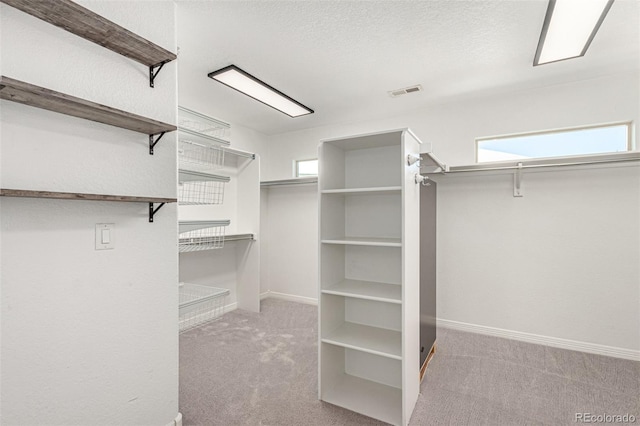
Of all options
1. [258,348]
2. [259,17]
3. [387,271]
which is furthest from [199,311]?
[259,17]

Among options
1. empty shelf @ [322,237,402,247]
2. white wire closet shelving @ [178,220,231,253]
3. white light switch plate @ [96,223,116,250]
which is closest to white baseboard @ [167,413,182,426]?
white light switch plate @ [96,223,116,250]

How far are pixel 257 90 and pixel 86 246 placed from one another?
2122 mm

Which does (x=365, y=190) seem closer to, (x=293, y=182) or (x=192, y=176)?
(x=192, y=176)

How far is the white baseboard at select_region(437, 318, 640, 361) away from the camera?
8.75ft

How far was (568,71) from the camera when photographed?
8.59ft

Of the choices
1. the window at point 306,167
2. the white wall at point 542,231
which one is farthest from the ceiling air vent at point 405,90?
the window at point 306,167

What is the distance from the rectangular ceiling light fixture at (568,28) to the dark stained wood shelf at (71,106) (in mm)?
2380

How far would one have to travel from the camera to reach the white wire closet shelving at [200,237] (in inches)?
94.2

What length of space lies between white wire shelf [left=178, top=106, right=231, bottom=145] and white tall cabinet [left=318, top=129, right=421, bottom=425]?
1243 millimetres

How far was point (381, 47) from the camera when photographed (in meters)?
2.25

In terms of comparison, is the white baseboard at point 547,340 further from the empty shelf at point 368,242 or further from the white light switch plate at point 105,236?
the white light switch plate at point 105,236

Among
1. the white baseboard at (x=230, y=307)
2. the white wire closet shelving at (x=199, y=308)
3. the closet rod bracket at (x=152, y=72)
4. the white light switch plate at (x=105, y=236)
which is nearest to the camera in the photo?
the white light switch plate at (x=105, y=236)

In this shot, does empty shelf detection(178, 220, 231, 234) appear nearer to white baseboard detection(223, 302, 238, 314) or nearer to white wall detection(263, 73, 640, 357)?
white baseboard detection(223, 302, 238, 314)

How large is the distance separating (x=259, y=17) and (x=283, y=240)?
309 cm
